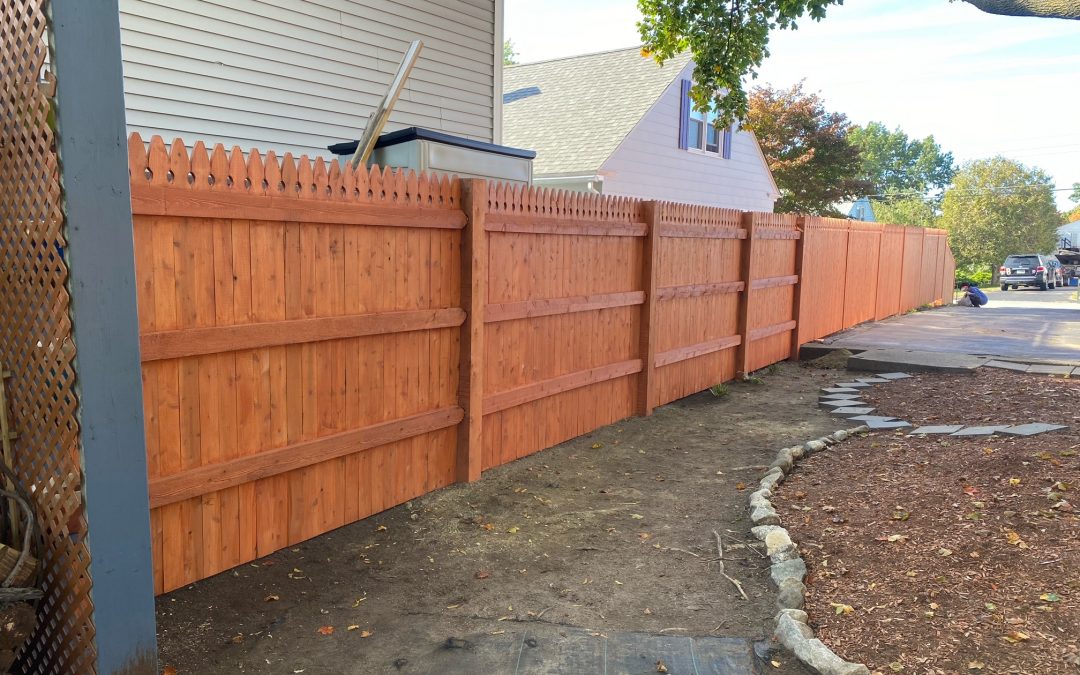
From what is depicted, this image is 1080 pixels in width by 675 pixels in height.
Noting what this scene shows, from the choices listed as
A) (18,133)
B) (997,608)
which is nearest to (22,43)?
(18,133)

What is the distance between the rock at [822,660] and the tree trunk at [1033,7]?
414cm

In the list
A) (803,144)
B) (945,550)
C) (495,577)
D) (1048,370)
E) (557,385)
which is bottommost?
(495,577)

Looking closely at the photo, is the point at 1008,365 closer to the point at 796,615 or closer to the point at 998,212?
the point at 796,615

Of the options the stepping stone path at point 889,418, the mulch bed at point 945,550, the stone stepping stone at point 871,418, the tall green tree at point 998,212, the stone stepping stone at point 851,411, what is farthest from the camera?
the tall green tree at point 998,212

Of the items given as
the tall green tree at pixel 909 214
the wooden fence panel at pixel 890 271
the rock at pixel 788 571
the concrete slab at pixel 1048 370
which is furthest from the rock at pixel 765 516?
the tall green tree at pixel 909 214

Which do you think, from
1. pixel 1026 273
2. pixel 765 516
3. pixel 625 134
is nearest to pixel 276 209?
pixel 765 516

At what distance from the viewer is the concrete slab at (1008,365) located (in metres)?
9.30

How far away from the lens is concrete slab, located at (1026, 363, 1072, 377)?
8954 mm

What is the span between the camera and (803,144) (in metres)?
27.9

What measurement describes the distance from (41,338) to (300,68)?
5521 mm

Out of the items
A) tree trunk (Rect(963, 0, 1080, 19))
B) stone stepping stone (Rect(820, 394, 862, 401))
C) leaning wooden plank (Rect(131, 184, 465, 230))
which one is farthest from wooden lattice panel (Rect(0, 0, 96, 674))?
stone stepping stone (Rect(820, 394, 862, 401))

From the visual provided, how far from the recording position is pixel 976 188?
144 feet

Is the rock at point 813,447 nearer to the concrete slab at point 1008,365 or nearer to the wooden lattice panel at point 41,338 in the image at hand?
the concrete slab at point 1008,365

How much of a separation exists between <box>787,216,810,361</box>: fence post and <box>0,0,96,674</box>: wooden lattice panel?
403 inches
